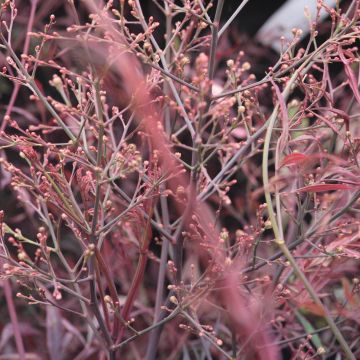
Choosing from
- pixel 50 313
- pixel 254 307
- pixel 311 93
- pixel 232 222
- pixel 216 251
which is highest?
pixel 311 93

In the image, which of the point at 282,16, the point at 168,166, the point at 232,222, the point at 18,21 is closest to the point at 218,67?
the point at 282,16

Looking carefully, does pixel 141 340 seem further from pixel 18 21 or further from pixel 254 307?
pixel 18 21

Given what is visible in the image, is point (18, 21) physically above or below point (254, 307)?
above

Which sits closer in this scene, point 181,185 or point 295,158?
point 295,158

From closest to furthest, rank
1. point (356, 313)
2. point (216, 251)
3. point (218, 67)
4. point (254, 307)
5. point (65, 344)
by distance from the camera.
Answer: point (216, 251) < point (254, 307) < point (356, 313) < point (65, 344) < point (218, 67)

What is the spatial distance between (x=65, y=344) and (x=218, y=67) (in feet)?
2.81

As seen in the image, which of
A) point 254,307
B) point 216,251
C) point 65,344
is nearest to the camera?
point 216,251

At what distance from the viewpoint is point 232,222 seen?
1527mm

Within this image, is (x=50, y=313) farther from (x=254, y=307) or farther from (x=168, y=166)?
(x=168, y=166)

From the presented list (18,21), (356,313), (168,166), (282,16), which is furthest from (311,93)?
(18,21)

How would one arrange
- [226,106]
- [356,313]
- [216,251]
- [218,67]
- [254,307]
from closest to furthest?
[226,106]
[216,251]
[254,307]
[356,313]
[218,67]

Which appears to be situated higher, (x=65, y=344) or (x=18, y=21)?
(x=18, y=21)

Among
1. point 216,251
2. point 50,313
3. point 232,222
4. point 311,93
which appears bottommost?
point 232,222

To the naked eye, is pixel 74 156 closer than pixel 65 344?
Yes
